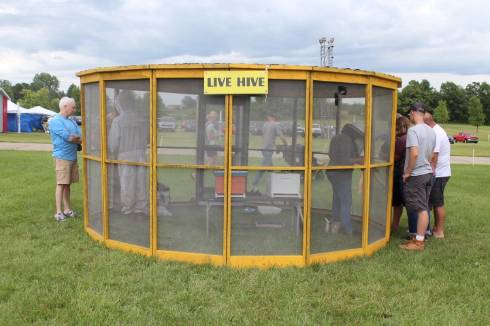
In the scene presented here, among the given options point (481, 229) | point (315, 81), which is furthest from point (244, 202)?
point (481, 229)

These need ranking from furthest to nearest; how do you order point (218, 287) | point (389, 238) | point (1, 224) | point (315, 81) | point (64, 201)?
point (64, 201), point (1, 224), point (389, 238), point (315, 81), point (218, 287)

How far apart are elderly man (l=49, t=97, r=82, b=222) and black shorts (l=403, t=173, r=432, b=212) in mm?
5147

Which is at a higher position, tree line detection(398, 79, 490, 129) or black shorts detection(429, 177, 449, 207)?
tree line detection(398, 79, 490, 129)

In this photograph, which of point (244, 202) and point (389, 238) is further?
point (389, 238)

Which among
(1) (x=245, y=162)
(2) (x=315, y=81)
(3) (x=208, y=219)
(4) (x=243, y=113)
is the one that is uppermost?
(2) (x=315, y=81)

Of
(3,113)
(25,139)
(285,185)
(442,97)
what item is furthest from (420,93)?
(285,185)

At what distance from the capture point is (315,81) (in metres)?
5.75

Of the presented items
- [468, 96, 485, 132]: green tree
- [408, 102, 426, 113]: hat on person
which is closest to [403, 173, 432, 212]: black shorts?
[408, 102, 426, 113]: hat on person

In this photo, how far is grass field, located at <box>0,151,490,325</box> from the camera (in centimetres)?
449

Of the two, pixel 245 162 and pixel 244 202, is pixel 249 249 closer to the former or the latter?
pixel 244 202

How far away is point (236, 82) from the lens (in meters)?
5.61

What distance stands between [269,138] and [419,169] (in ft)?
7.68

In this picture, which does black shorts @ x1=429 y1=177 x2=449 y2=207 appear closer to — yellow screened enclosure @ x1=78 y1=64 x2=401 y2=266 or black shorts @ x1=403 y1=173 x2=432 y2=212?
black shorts @ x1=403 y1=173 x2=432 y2=212

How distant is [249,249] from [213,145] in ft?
4.35
